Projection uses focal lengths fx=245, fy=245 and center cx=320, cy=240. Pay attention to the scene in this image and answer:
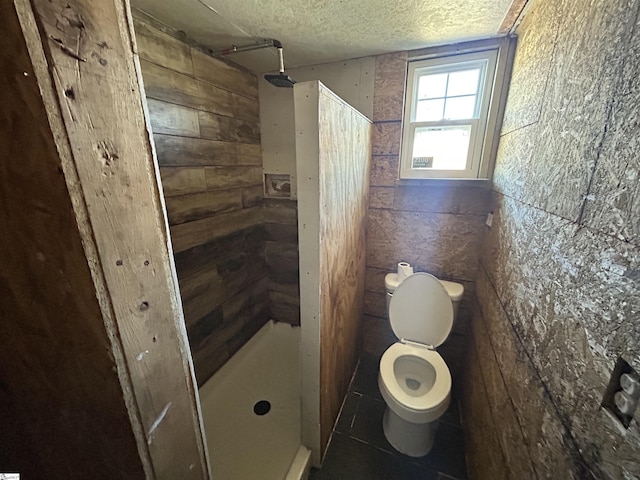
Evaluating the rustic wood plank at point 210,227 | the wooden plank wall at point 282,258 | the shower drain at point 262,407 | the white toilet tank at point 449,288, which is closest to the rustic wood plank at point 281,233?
the wooden plank wall at point 282,258

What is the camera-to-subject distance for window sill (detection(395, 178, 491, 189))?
164cm

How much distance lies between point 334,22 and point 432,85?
2.67ft

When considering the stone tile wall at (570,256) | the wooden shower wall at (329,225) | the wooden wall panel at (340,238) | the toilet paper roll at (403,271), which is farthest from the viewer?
the toilet paper roll at (403,271)

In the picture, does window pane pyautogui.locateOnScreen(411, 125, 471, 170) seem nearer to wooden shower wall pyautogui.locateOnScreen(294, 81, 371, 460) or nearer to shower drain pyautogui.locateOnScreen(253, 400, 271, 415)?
wooden shower wall pyautogui.locateOnScreen(294, 81, 371, 460)

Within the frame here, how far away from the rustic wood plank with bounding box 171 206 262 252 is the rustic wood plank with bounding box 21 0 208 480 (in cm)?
115

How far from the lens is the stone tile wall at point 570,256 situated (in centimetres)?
51

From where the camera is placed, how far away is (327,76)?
73.6 inches

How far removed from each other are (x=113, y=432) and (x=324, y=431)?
1275 mm

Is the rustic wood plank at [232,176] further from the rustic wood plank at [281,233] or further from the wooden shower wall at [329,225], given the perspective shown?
the wooden shower wall at [329,225]

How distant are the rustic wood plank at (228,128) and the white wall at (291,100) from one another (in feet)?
0.35

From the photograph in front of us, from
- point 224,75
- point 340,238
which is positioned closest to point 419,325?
point 340,238

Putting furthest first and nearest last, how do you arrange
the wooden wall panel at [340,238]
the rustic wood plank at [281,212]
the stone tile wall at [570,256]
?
the rustic wood plank at [281,212] < the wooden wall panel at [340,238] < the stone tile wall at [570,256]

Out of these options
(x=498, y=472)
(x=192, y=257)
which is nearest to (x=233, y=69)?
(x=192, y=257)

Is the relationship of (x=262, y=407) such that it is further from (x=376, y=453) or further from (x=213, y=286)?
(x=213, y=286)
